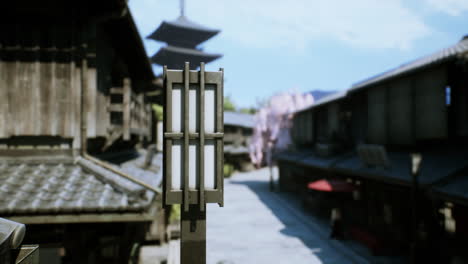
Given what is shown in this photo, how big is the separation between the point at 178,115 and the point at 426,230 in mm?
10766

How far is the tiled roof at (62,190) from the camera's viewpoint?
5551 mm

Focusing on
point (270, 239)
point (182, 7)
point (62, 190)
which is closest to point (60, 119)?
point (62, 190)

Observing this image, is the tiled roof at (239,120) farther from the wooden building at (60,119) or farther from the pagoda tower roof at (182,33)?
the wooden building at (60,119)

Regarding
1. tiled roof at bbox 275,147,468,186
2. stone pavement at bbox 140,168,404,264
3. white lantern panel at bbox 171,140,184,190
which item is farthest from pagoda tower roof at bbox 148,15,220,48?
white lantern panel at bbox 171,140,184,190

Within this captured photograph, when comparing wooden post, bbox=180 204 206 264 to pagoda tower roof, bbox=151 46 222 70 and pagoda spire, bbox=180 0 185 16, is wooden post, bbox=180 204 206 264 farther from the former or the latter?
pagoda spire, bbox=180 0 185 16

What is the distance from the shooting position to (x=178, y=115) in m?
3.15

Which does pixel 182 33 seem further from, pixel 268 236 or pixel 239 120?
pixel 268 236

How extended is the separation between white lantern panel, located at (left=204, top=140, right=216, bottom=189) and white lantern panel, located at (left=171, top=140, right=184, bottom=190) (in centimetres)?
27

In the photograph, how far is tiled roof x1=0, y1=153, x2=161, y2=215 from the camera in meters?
5.55

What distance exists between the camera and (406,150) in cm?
1311

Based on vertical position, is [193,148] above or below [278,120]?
below

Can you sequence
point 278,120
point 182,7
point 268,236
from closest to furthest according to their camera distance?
point 268,236 < point 278,120 < point 182,7

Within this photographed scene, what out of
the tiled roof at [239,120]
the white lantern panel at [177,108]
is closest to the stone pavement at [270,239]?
the white lantern panel at [177,108]

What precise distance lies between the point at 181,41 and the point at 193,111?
163ft
